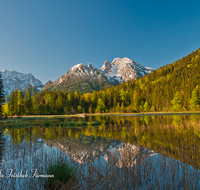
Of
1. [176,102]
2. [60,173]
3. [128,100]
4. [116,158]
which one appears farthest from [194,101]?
[60,173]

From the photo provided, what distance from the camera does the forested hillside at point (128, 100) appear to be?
96.1 m

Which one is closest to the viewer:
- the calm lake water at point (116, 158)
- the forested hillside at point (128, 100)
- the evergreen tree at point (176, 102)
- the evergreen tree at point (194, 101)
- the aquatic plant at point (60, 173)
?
the aquatic plant at point (60, 173)

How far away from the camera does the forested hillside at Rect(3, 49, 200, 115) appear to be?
96.1 m

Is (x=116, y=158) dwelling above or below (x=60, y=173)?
below

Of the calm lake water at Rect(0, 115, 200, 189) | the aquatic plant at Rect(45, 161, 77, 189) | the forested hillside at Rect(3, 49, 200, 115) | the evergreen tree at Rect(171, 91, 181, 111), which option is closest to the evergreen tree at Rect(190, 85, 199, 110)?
the forested hillside at Rect(3, 49, 200, 115)

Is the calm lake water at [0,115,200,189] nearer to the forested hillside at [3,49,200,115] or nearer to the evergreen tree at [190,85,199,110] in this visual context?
the evergreen tree at [190,85,199,110]

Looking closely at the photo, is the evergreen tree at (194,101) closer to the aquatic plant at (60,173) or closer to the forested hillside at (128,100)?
the forested hillside at (128,100)

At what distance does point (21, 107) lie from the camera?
94938mm

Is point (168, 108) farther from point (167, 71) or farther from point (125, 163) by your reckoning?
point (125, 163)

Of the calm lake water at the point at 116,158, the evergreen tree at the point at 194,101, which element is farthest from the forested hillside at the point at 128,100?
the calm lake water at the point at 116,158

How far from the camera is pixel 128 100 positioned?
13088 centimetres

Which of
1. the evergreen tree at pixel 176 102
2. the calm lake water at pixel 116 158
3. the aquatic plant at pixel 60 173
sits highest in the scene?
the evergreen tree at pixel 176 102

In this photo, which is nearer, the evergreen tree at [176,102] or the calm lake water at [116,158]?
the calm lake water at [116,158]

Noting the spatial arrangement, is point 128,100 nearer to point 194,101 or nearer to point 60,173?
point 194,101
